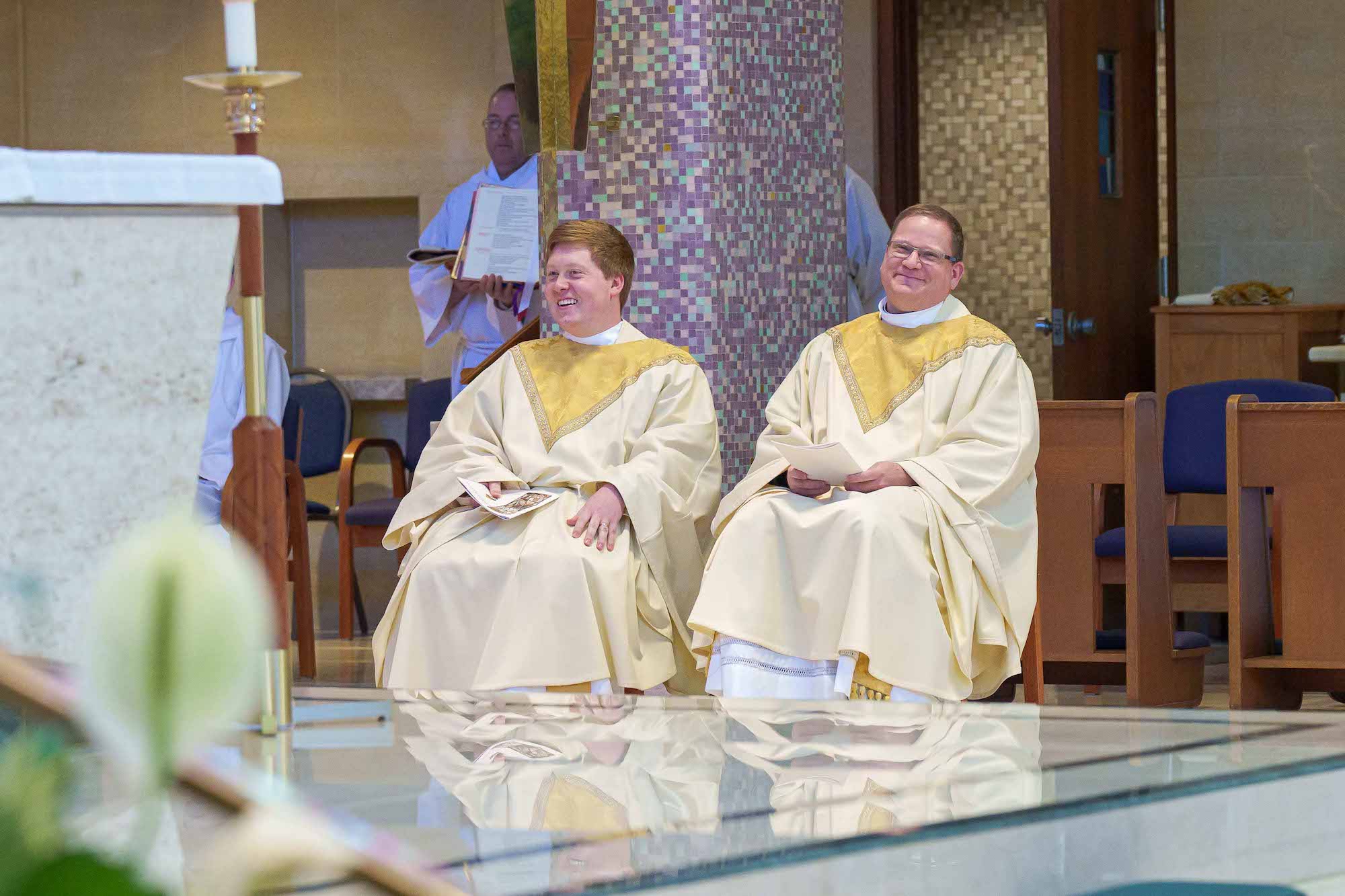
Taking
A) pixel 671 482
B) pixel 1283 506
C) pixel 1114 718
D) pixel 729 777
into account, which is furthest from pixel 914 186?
pixel 729 777

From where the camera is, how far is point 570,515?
452 cm

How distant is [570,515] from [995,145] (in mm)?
6379

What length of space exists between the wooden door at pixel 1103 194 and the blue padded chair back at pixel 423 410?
2.39 meters

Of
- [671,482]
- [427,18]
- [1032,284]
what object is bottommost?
[671,482]

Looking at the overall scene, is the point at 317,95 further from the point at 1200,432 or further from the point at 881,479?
the point at 881,479

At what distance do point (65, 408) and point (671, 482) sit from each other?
9.75 ft

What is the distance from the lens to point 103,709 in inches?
16.9

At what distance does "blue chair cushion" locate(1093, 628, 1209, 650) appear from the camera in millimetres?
5254

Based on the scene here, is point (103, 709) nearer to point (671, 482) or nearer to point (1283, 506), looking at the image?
point (671, 482)

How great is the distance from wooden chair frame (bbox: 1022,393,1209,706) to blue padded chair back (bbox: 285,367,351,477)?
3.65 m

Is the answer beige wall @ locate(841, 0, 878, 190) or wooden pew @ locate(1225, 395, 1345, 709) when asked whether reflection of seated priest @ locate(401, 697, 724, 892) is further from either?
beige wall @ locate(841, 0, 878, 190)

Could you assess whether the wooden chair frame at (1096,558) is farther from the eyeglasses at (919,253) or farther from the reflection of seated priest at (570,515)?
the reflection of seated priest at (570,515)

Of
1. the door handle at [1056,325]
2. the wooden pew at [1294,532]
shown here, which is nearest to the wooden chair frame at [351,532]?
the door handle at [1056,325]

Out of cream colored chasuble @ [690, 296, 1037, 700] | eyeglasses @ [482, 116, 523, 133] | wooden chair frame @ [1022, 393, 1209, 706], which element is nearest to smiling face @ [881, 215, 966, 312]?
cream colored chasuble @ [690, 296, 1037, 700]
